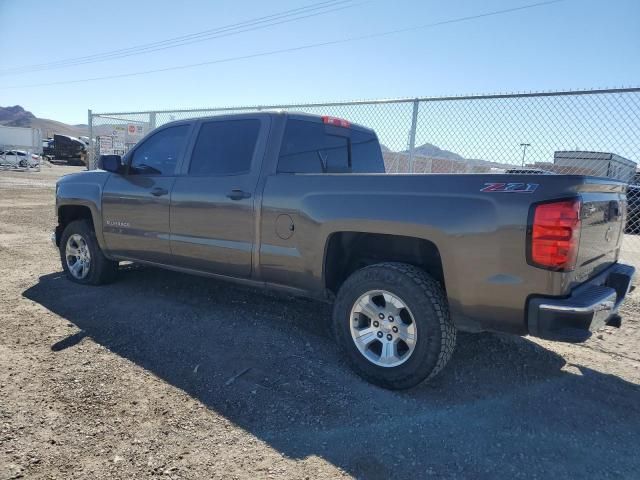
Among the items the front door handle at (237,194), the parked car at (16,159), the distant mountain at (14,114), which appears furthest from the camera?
the distant mountain at (14,114)

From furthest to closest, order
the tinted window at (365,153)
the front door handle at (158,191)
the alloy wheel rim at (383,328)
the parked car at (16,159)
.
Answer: the parked car at (16,159)
the tinted window at (365,153)
the front door handle at (158,191)
the alloy wheel rim at (383,328)

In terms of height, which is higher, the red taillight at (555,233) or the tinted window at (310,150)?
the tinted window at (310,150)

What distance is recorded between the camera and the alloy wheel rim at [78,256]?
544 cm

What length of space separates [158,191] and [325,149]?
1698mm

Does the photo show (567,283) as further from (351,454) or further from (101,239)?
(101,239)

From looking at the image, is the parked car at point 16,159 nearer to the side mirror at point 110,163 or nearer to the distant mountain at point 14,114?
the side mirror at point 110,163

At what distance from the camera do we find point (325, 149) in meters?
4.27

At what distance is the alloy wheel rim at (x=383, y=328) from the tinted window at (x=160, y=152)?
2449mm

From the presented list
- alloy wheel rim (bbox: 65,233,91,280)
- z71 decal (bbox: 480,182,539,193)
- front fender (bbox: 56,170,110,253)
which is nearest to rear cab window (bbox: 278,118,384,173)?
z71 decal (bbox: 480,182,539,193)

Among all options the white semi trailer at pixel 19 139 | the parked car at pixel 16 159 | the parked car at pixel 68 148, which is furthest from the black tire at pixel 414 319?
the parked car at pixel 68 148

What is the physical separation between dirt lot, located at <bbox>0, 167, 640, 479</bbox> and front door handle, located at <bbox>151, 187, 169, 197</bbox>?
1139 millimetres

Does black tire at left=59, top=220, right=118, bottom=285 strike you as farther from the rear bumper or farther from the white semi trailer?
the white semi trailer

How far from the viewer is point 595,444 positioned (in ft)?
8.95

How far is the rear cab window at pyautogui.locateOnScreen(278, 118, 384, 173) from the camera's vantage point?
156 inches
